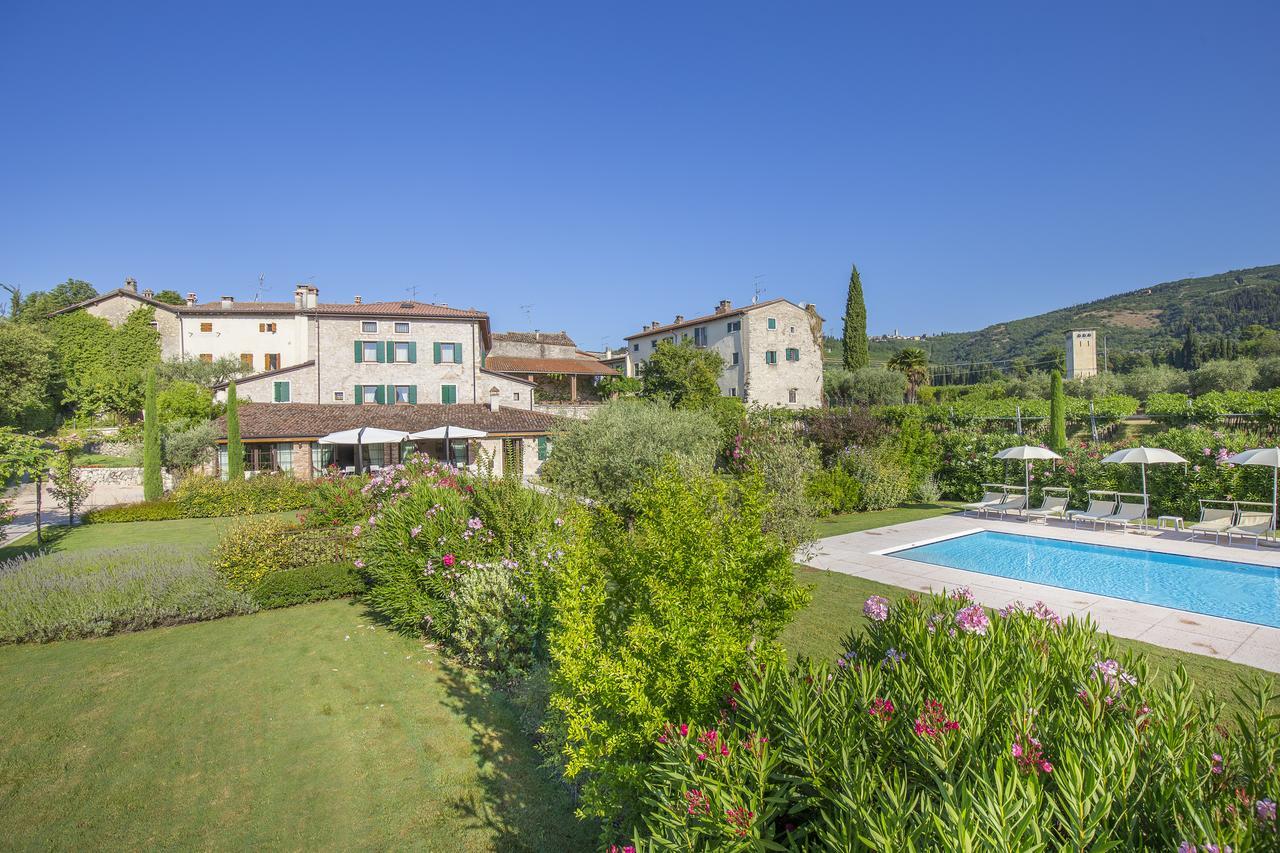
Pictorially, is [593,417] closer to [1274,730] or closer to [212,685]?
[212,685]

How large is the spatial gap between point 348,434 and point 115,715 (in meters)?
19.8

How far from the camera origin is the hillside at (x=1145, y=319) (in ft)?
274

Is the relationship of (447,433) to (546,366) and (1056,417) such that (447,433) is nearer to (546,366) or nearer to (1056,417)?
(1056,417)

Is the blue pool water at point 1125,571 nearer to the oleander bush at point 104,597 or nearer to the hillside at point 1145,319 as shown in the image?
the oleander bush at point 104,597

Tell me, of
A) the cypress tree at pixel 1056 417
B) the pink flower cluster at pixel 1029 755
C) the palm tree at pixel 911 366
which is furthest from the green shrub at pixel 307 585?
the palm tree at pixel 911 366

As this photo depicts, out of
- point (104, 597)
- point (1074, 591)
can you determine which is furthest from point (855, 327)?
point (104, 597)

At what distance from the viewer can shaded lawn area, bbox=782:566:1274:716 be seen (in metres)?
6.66

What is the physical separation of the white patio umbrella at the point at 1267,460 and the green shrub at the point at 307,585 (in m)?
19.9

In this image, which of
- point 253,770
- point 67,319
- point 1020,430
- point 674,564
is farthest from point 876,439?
point 67,319

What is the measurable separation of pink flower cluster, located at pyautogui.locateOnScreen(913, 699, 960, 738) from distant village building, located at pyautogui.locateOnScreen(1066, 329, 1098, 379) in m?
93.0

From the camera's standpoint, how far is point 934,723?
2.99 meters

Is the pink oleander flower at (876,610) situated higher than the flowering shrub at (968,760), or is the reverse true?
the pink oleander flower at (876,610)

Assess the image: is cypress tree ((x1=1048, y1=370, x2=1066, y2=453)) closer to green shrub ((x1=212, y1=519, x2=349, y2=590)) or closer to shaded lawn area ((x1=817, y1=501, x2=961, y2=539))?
shaded lawn area ((x1=817, y1=501, x2=961, y2=539))

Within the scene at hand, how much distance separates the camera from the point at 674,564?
437 cm
